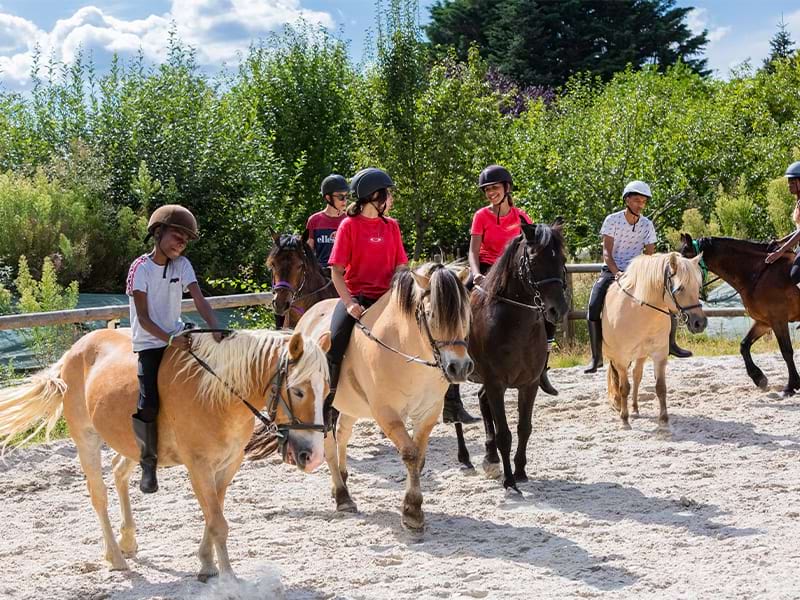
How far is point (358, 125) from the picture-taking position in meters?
17.6

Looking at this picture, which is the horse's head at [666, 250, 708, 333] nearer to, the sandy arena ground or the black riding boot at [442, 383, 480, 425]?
the sandy arena ground

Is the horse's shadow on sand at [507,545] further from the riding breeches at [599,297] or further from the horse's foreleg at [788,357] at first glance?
the horse's foreleg at [788,357]

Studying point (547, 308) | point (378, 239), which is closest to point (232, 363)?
point (378, 239)

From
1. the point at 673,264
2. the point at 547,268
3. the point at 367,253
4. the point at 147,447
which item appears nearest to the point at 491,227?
the point at 547,268

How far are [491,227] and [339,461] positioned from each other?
2369mm

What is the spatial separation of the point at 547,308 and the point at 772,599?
8.98 ft

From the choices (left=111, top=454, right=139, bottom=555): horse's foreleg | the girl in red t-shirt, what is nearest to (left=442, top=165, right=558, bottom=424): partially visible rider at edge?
the girl in red t-shirt

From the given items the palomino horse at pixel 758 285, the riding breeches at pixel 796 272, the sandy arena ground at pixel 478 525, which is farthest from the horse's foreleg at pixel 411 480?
the riding breeches at pixel 796 272

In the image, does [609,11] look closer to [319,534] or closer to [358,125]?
[358,125]

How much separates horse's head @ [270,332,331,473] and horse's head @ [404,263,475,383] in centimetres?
109

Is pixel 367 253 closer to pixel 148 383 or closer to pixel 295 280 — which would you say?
pixel 148 383

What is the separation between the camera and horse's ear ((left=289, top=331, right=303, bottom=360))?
4.30m

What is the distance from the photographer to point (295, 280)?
8.31m

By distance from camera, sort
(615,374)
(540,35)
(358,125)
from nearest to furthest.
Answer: (615,374), (358,125), (540,35)
